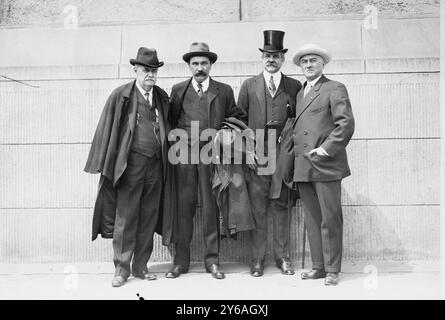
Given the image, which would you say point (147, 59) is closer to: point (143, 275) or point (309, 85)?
point (309, 85)

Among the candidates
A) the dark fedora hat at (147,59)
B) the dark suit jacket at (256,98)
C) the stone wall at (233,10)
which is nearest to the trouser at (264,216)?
the dark suit jacket at (256,98)

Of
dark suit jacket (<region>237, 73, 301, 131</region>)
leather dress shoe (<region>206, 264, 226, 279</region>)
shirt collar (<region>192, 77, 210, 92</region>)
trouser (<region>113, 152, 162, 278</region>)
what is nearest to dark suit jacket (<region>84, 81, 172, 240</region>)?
trouser (<region>113, 152, 162, 278</region>)

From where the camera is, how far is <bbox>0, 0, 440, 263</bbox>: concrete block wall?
5980 mm

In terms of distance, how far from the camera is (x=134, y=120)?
519 cm

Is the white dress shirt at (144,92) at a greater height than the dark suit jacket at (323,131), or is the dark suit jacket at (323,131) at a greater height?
the white dress shirt at (144,92)

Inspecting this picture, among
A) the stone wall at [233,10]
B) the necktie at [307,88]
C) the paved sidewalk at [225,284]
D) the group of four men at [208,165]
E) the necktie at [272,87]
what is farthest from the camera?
the stone wall at [233,10]

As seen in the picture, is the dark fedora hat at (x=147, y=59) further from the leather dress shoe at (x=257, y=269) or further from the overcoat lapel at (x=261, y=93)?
the leather dress shoe at (x=257, y=269)

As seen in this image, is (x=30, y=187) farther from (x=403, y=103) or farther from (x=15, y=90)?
(x=403, y=103)

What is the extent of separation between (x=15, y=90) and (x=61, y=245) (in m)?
1.86

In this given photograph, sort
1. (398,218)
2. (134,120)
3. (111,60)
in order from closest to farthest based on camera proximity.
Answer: (134,120) < (398,218) < (111,60)

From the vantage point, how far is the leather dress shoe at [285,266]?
212 inches

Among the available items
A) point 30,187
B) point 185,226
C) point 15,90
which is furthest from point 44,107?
point 185,226

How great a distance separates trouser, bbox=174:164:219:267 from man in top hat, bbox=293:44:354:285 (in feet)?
2.91

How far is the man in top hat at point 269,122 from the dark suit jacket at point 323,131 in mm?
281
